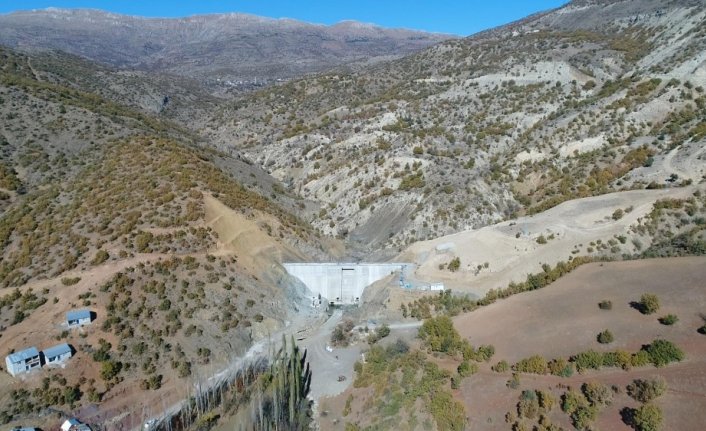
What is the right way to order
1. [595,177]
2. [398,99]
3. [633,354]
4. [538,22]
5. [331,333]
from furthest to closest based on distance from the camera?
[538,22], [398,99], [595,177], [331,333], [633,354]

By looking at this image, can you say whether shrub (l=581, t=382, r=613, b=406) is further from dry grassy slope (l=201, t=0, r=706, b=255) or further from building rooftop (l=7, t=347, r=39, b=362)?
building rooftop (l=7, t=347, r=39, b=362)

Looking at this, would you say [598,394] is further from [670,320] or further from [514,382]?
[670,320]

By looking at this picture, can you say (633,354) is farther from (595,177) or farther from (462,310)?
(595,177)

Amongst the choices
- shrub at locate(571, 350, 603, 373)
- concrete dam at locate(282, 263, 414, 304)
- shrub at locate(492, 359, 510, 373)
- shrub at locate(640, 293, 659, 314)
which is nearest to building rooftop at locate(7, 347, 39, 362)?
concrete dam at locate(282, 263, 414, 304)

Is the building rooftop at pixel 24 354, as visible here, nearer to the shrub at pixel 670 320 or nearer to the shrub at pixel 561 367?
the shrub at pixel 561 367

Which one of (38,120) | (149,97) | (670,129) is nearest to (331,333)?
(670,129)

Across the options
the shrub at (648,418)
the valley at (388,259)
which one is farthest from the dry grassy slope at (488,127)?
the shrub at (648,418)
